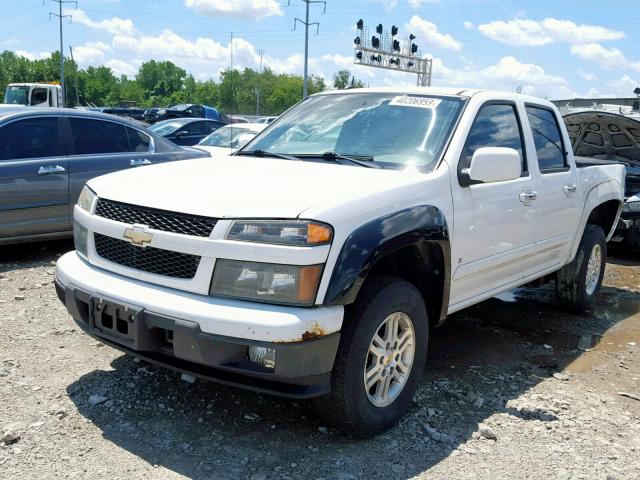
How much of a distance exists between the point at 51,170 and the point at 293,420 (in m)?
4.16

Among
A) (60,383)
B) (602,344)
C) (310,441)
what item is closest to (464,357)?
(602,344)

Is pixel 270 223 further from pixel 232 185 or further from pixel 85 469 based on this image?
pixel 85 469

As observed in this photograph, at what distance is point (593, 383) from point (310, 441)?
2181 mm

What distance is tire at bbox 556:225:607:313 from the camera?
5664 millimetres

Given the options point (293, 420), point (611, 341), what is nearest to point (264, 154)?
point (293, 420)

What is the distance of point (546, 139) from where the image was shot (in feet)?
16.3

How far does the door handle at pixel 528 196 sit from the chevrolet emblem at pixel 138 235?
2453 mm

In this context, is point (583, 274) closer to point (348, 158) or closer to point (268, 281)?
point (348, 158)

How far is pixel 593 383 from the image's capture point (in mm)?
4367

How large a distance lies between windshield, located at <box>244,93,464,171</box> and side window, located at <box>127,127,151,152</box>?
3.13 metres

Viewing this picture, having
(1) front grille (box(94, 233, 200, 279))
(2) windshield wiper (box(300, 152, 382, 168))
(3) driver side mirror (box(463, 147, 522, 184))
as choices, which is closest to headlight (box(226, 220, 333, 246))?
(1) front grille (box(94, 233, 200, 279))

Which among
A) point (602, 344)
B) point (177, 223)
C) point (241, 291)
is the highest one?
point (177, 223)

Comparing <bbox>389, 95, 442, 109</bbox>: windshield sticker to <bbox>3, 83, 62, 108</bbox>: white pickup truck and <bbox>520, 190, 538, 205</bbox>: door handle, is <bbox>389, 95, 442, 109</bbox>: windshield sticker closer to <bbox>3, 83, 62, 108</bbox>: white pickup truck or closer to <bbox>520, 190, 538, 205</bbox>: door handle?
<bbox>520, 190, 538, 205</bbox>: door handle

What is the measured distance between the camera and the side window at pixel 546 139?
15.7ft
